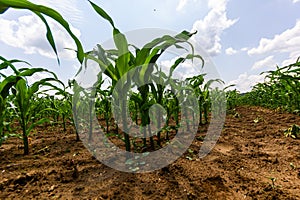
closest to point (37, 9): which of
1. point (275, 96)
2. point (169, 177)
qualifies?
point (169, 177)

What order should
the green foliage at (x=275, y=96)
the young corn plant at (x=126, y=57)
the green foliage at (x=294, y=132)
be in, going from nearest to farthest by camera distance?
the young corn plant at (x=126, y=57), the green foliage at (x=294, y=132), the green foliage at (x=275, y=96)

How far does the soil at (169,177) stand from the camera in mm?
1186

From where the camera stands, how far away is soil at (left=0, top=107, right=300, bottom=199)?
119 centimetres

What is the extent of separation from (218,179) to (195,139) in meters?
1.19

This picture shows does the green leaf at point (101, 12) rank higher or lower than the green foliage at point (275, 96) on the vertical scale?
higher

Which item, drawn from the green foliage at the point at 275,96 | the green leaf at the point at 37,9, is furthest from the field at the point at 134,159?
the green foliage at the point at 275,96

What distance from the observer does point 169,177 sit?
54.1 inches

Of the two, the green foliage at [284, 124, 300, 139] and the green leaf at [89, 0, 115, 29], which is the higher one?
the green leaf at [89, 0, 115, 29]

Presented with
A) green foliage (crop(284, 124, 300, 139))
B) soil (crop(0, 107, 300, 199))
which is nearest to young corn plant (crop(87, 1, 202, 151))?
soil (crop(0, 107, 300, 199))

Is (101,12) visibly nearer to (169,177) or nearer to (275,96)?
(169,177)

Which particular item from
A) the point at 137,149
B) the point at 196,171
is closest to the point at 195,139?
the point at 137,149

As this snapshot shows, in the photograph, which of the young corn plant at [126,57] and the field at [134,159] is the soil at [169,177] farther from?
the young corn plant at [126,57]

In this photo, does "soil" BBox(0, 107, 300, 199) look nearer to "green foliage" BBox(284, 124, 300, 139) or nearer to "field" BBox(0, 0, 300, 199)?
Result: "field" BBox(0, 0, 300, 199)

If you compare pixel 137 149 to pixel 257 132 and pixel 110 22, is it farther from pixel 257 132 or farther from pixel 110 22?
pixel 257 132
